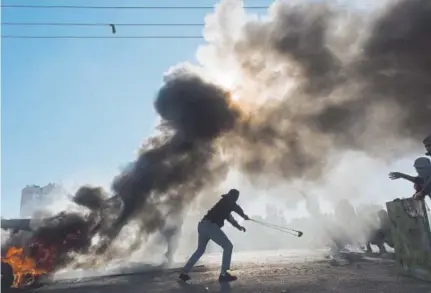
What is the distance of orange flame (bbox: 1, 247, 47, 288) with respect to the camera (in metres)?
13.1

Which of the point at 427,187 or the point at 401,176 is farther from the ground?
the point at 401,176

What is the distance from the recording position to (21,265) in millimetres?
13781

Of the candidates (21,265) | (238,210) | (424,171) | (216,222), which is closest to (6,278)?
(21,265)

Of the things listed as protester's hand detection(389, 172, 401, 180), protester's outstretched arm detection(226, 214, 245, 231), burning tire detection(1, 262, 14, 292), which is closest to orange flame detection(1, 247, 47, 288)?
burning tire detection(1, 262, 14, 292)

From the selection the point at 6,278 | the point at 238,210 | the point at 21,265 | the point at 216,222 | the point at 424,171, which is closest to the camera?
the point at 424,171

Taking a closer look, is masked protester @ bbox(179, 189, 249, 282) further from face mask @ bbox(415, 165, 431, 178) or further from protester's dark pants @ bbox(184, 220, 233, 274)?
face mask @ bbox(415, 165, 431, 178)

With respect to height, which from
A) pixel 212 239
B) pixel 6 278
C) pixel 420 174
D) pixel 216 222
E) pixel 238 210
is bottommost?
pixel 6 278

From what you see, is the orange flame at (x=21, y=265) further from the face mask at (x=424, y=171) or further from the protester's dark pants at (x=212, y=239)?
the face mask at (x=424, y=171)

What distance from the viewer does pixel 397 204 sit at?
6.91m

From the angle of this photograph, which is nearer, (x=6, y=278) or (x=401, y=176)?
(x=401, y=176)

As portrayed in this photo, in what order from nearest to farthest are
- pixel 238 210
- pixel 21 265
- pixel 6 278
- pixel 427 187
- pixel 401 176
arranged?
pixel 427 187 → pixel 401 176 → pixel 238 210 → pixel 6 278 → pixel 21 265

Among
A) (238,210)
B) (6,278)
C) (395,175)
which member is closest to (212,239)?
(238,210)

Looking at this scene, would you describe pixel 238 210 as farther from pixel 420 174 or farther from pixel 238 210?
pixel 420 174

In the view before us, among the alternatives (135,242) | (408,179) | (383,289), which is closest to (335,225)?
(135,242)
